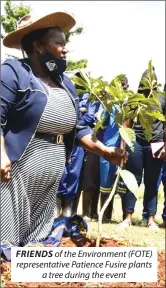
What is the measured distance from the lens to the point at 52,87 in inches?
124

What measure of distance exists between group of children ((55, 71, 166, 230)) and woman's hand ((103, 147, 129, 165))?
182 cm

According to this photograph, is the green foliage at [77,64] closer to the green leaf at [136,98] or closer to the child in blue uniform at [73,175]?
the child in blue uniform at [73,175]

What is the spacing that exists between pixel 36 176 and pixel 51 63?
2.26ft

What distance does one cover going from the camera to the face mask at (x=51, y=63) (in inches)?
121

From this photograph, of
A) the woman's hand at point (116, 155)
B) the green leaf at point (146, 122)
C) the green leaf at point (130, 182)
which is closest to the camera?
the green leaf at point (130, 182)

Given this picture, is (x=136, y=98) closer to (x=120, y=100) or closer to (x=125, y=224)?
(x=120, y=100)

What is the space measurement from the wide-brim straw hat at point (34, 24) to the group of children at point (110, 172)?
1.85 m

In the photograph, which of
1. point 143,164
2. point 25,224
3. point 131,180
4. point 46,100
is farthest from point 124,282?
point 143,164

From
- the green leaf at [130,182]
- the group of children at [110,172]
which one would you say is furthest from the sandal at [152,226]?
the green leaf at [130,182]

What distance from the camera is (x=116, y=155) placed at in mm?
3150

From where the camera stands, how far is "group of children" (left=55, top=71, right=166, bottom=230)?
16.9ft

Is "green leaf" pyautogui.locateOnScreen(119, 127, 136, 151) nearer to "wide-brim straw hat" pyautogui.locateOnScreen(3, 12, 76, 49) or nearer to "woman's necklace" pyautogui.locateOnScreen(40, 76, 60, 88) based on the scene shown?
"woman's necklace" pyautogui.locateOnScreen(40, 76, 60, 88)

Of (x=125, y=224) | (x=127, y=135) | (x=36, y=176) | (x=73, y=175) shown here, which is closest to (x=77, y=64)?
(x=73, y=175)
